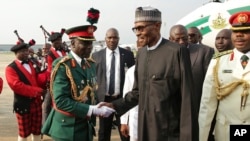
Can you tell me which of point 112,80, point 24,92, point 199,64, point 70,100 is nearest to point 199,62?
point 199,64

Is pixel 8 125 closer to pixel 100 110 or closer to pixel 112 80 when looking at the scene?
pixel 112 80

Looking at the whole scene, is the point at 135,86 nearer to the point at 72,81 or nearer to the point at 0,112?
the point at 72,81

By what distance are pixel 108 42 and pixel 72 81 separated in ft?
10.3

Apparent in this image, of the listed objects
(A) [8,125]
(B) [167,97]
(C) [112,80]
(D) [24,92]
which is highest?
(B) [167,97]

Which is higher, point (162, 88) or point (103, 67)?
point (162, 88)

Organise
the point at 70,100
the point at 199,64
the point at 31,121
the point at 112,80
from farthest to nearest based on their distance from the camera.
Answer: the point at 31,121 < the point at 112,80 < the point at 199,64 < the point at 70,100

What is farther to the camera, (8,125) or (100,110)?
(8,125)

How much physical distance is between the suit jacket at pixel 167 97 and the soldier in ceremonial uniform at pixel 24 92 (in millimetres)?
3733

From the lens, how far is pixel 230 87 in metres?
3.50

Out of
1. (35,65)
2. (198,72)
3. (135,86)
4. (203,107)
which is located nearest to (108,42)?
(35,65)

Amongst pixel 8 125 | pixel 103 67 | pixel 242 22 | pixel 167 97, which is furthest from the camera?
pixel 8 125

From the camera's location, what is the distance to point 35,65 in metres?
7.45

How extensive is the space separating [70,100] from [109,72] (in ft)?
9.64

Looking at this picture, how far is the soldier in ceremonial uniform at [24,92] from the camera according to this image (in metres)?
6.64
